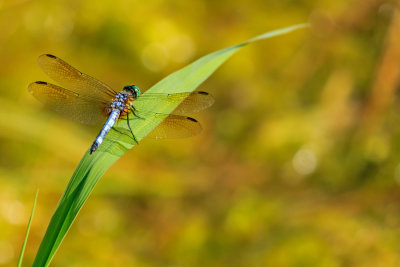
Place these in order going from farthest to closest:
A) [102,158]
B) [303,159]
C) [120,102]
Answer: [303,159]
[120,102]
[102,158]

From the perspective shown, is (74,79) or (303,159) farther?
(303,159)

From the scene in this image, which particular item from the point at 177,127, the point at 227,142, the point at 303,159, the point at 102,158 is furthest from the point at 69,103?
the point at 303,159

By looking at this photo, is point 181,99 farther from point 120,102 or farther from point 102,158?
point 102,158

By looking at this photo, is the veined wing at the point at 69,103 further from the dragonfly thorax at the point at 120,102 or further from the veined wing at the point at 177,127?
the veined wing at the point at 177,127

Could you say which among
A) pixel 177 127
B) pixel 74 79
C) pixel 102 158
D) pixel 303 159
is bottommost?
pixel 102 158

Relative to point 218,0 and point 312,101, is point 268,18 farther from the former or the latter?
point 312,101
